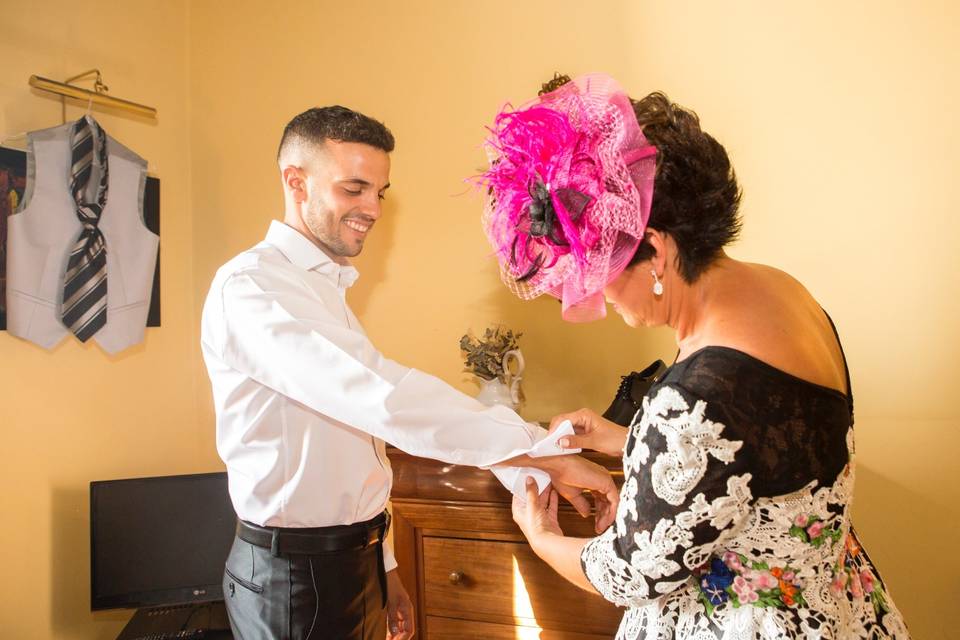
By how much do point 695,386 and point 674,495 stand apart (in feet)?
0.48

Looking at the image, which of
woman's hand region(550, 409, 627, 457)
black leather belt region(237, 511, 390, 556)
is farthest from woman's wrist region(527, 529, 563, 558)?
black leather belt region(237, 511, 390, 556)

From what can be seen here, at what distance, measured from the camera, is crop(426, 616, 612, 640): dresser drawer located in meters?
1.91

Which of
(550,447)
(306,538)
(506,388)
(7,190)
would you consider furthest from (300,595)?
(7,190)

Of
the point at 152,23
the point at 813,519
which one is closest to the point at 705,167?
the point at 813,519

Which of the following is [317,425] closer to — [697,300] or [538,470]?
[538,470]

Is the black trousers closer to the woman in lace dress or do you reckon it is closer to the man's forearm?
the man's forearm

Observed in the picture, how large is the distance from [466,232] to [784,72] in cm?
113

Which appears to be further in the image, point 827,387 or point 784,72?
point 784,72

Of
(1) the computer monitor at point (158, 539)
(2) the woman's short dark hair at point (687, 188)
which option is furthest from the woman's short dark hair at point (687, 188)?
(1) the computer monitor at point (158, 539)

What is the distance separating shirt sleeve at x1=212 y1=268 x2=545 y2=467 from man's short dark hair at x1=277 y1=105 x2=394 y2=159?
514 millimetres

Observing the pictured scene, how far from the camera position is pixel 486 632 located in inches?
78.0

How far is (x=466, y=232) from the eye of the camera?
260cm

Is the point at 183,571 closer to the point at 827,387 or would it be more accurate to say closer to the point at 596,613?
the point at 596,613

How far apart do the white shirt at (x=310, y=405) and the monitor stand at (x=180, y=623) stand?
105 cm
